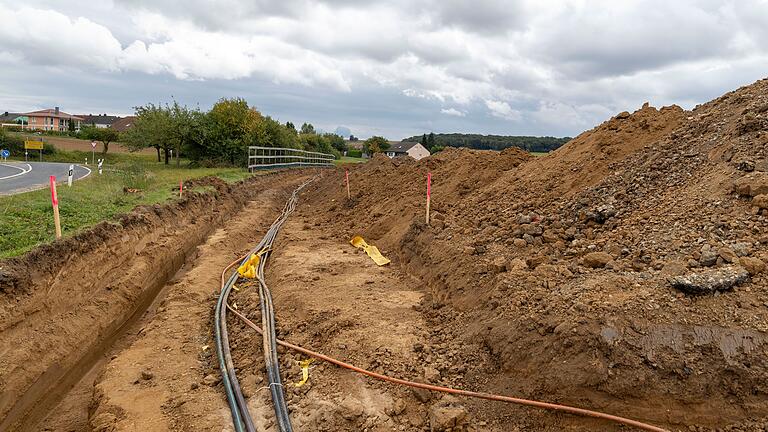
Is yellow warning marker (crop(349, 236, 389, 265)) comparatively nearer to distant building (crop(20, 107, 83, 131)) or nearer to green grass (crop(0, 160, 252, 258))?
green grass (crop(0, 160, 252, 258))

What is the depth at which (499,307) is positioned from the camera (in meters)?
5.32

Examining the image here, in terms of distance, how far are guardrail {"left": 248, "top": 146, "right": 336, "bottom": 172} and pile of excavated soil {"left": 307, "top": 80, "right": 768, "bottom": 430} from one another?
19.5m

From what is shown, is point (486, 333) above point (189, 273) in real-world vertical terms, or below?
above

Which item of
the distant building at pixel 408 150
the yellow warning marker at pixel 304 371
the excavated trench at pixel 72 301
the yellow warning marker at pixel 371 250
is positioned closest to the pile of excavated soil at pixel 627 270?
the yellow warning marker at pixel 371 250

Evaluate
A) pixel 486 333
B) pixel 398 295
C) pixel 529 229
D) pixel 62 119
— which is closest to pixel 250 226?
pixel 398 295

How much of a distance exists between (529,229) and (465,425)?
12.0ft

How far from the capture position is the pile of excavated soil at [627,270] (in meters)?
3.77

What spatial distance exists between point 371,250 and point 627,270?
5.87 metres

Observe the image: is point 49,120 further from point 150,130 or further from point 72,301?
point 72,301

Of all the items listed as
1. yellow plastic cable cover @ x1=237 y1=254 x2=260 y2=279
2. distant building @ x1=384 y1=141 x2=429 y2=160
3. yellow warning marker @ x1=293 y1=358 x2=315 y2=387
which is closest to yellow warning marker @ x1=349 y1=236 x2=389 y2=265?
yellow plastic cable cover @ x1=237 y1=254 x2=260 y2=279

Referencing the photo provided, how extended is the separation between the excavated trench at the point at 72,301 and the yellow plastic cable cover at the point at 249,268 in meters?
1.58

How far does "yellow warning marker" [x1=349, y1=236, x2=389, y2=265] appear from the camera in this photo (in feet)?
30.6

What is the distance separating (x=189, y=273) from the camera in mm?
9227

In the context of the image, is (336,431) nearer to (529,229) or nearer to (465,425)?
(465,425)
